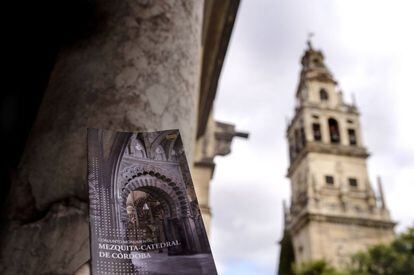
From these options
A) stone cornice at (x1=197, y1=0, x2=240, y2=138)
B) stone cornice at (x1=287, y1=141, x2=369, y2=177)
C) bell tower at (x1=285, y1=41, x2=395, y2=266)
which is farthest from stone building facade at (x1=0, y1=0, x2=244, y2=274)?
stone cornice at (x1=287, y1=141, x2=369, y2=177)

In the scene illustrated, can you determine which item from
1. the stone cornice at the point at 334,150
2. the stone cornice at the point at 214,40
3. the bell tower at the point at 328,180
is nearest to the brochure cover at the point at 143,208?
the stone cornice at the point at 214,40

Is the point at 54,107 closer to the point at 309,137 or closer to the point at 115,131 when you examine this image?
the point at 115,131

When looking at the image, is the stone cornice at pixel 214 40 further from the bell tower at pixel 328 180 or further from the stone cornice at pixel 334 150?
the stone cornice at pixel 334 150

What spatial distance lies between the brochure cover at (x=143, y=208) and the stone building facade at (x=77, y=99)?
15 centimetres

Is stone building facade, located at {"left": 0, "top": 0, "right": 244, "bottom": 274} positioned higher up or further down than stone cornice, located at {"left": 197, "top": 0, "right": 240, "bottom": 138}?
further down

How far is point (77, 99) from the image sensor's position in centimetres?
145

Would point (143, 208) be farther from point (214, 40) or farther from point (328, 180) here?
point (328, 180)

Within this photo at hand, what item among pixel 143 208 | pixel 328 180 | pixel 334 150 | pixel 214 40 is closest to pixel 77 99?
pixel 143 208

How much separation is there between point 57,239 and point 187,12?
1073mm

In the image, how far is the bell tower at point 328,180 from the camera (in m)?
37.8

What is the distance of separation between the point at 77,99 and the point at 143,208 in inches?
19.9

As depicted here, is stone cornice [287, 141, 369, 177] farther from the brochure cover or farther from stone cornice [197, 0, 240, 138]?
the brochure cover

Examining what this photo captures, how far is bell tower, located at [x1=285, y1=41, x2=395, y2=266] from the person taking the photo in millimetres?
37844

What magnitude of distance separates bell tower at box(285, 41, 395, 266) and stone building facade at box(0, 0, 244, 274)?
37.0 metres
